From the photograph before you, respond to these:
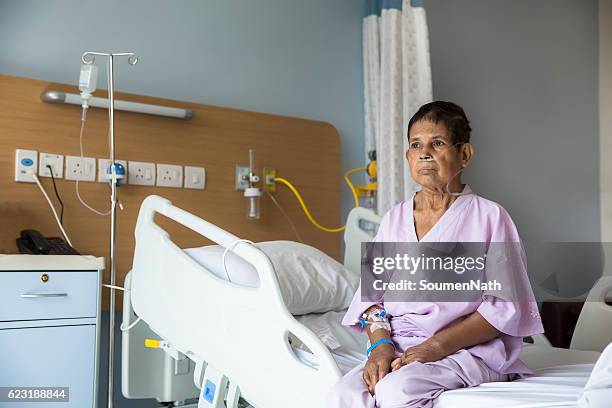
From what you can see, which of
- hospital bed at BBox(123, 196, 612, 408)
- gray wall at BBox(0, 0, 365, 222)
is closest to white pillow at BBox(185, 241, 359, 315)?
hospital bed at BBox(123, 196, 612, 408)

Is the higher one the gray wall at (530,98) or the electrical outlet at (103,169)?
the gray wall at (530,98)

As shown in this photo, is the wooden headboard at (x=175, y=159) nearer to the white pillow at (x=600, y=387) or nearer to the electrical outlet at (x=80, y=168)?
the electrical outlet at (x=80, y=168)

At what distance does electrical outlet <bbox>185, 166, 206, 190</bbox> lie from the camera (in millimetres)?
2645

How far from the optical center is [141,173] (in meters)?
2.54

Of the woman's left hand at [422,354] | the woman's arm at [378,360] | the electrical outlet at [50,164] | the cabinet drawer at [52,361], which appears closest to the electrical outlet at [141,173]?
the electrical outlet at [50,164]

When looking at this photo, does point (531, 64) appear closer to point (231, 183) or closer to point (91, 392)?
point (231, 183)

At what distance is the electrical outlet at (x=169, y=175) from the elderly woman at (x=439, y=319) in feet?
4.33

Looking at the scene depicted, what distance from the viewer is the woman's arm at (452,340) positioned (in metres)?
1.25

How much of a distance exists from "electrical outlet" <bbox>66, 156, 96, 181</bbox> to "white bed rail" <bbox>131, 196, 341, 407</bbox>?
52 centimetres

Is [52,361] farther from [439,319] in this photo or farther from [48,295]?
[439,319]

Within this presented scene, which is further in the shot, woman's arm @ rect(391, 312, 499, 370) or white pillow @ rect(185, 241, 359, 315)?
white pillow @ rect(185, 241, 359, 315)

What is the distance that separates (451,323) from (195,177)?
1.57m

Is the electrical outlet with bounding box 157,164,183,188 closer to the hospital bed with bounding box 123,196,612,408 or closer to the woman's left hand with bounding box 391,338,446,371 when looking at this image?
the hospital bed with bounding box 123,196,612,408

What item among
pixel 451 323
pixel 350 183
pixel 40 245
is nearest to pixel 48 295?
pixel 40 245
